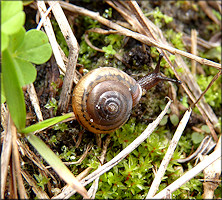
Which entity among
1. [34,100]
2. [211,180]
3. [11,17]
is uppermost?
[11,17]

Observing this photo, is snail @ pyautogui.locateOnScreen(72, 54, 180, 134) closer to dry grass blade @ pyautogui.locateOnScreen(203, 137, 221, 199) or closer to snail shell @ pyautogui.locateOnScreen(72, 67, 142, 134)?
snail shell @ pyautogui.locateOnScreen(72, 67, 142, 134)

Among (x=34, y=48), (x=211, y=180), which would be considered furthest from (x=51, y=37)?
(x=211, y=180)

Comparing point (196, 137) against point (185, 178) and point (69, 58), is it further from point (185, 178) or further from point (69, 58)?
point (69, 58)

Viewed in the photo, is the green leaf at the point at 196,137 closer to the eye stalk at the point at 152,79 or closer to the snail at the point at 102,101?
the eye stalk at the point at 152,79

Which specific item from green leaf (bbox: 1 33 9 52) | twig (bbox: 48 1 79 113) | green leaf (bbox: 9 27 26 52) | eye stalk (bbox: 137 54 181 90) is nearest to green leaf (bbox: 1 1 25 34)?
green leaf (bbox: 1 33 9 52)

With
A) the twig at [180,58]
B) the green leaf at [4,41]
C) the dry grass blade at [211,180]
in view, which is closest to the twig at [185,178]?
the dry grass blade at [211,180]

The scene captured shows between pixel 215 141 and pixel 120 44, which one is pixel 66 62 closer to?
pixel 120 44
